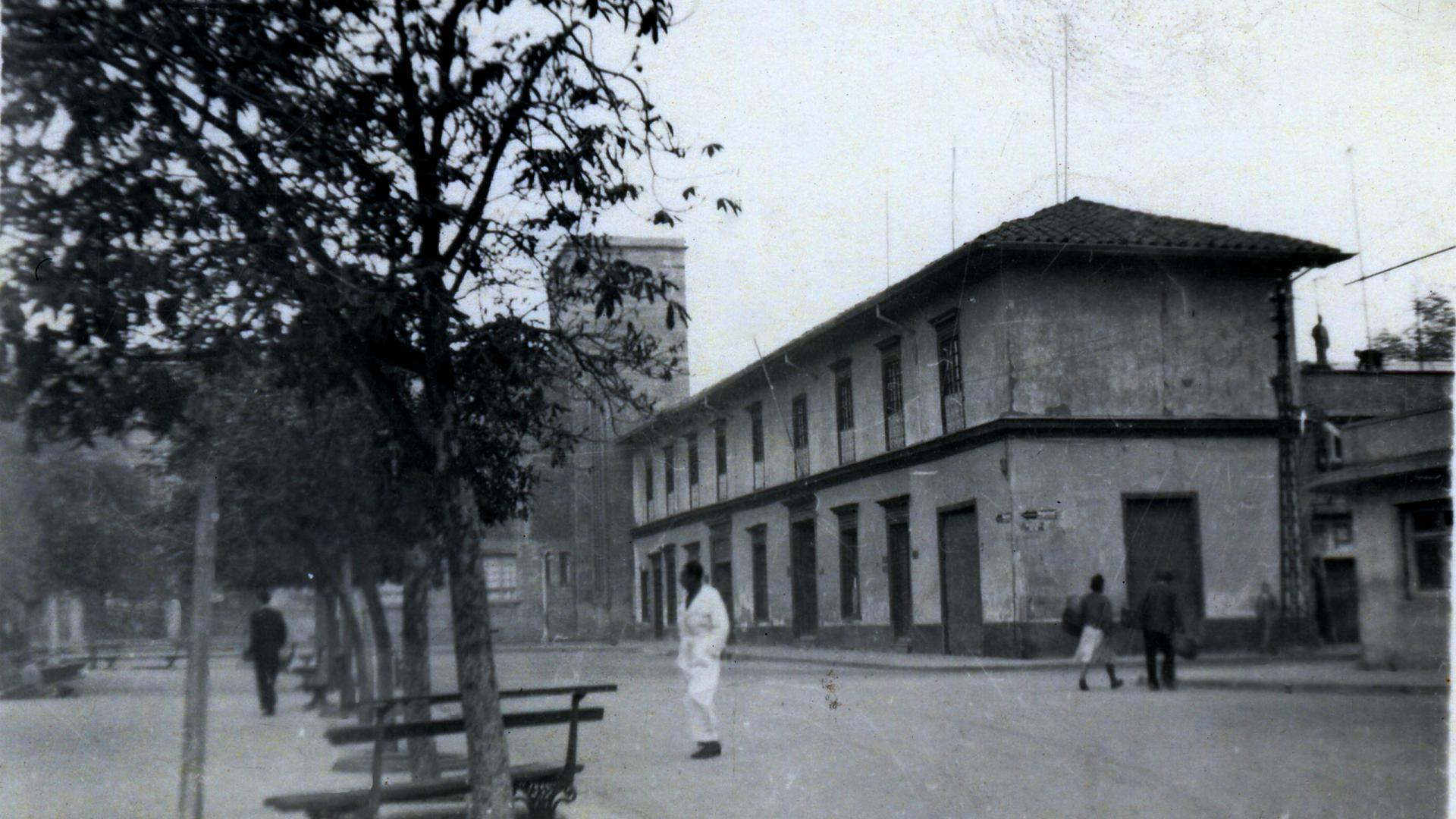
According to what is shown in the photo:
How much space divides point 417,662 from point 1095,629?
853 centimetres

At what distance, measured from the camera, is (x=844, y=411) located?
22797 millimetres

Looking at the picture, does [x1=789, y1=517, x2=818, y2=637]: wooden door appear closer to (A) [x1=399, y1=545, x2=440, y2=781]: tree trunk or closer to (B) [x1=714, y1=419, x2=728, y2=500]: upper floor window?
(B) [x1=714, y1=419, x2=728, y2=500]: upper floor window

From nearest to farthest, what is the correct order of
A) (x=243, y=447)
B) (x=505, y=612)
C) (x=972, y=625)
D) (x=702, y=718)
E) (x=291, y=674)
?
(x=243, y=447) → (x=291, y=674) → (x=702, y=718) → (x=505, y=612) → (x=972, y=625)

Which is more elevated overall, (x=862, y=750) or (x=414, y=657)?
(x=414, y=657)

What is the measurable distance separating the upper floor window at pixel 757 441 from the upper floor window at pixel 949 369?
6837 millimetres

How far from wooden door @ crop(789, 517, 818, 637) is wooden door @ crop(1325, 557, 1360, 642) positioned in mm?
9825

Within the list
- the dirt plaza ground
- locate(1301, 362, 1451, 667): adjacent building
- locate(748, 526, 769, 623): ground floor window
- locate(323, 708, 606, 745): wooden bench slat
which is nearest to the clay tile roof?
locate(1301, 362, 1451, 667): adjacent building

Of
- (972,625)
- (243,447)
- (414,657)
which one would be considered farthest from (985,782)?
(972,625)

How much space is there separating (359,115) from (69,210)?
111 cm

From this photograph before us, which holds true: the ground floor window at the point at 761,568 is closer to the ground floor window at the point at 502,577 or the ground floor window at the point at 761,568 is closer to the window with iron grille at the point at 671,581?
the window with iron grille at the point at 671,581

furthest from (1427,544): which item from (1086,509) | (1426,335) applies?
(1086,509)

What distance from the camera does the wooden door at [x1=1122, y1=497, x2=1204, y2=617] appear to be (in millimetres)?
14555

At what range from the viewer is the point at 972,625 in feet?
58.1

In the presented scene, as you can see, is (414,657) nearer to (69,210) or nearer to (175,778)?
(175,778)
